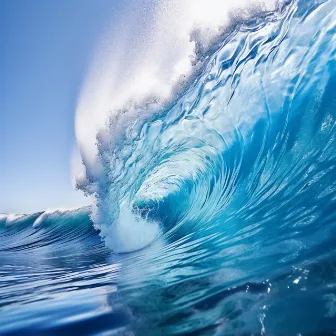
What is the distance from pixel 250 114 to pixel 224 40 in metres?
1.54

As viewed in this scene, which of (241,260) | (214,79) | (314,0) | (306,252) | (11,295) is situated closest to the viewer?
(306,252)

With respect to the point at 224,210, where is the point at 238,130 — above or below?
above

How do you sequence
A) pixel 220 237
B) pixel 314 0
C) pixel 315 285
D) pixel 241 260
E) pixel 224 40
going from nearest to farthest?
pixel 315 285, pixel 241 260, pixel 220 237, pixel 314 0, pixel 224 40

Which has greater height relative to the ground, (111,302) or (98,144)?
(98,144)

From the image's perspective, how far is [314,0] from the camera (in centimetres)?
471

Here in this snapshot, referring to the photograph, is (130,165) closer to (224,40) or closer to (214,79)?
(214,79)

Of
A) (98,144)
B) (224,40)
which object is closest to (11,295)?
(98,144)

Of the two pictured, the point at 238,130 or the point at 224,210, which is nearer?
the point at 224,210

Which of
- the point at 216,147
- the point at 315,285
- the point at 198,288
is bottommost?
the point at 315,285

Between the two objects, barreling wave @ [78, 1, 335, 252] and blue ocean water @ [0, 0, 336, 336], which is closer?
blue ocean water @ [0, 0, 336, 336]

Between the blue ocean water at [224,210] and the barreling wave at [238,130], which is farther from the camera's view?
the barreling wave at [238,130]

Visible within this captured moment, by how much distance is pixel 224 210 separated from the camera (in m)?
5.52

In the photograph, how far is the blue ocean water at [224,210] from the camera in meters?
1.72

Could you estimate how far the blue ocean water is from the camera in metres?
1.72
